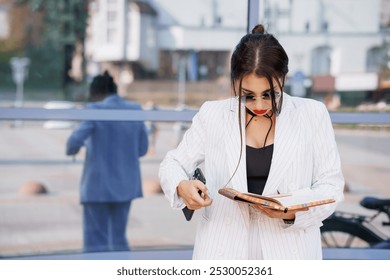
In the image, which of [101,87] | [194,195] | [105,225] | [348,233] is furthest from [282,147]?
[105,225]

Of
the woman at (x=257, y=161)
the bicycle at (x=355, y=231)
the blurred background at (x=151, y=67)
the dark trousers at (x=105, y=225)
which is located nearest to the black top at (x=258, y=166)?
the woman at (x=257, y=161)

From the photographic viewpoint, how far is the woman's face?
202 centimetres

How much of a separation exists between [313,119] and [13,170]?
11.1 feet

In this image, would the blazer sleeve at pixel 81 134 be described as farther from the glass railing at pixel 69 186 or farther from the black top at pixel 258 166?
the black top at pixel 258 166

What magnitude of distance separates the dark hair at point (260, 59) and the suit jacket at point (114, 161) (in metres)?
2.43

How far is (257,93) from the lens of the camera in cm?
204

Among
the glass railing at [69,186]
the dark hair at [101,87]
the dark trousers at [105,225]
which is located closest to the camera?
the dark hair at [101,87]

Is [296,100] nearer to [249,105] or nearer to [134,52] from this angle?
[249,105]

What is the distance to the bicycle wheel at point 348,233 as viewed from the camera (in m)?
4.29

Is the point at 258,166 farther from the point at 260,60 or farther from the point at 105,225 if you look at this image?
the point at 105,225

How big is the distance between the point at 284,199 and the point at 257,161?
20 cm

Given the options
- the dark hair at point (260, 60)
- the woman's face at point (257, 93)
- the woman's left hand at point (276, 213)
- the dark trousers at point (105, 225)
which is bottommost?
the dark trousers at point (105, 225)
